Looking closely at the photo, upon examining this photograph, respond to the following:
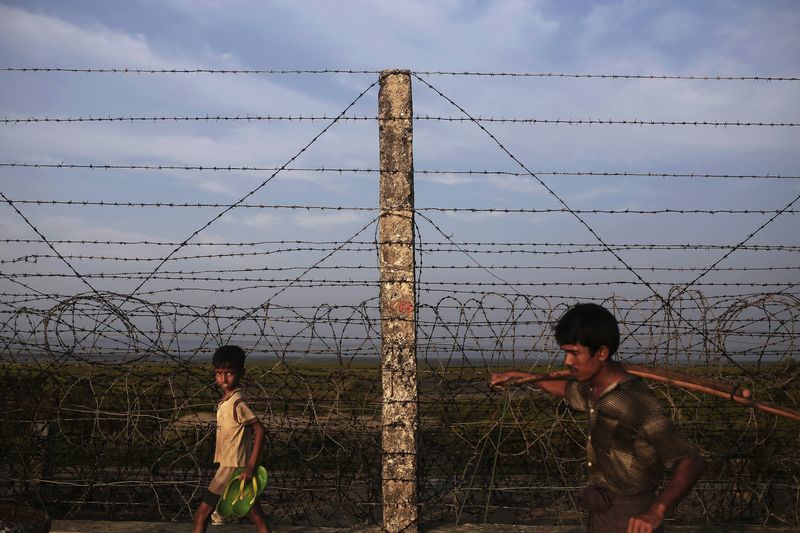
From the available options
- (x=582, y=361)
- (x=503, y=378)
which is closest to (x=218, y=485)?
(x=503, y=378)

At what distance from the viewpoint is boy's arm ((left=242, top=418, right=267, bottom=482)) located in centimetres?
467

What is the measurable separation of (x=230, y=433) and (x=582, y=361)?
2.56 meters

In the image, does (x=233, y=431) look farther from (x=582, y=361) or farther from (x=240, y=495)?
(x=582, y=361)

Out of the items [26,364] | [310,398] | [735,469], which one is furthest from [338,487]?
[735,469]

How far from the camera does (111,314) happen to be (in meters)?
5.83

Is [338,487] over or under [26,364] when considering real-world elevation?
under

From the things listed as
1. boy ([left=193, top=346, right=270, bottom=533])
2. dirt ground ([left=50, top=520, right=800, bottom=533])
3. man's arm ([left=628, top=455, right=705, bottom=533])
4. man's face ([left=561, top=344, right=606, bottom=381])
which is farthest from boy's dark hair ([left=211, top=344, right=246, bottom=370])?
man's arm ([left=628, top=455, right=705, bottom=533])

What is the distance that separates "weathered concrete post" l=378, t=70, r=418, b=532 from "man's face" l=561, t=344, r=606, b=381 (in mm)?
2587

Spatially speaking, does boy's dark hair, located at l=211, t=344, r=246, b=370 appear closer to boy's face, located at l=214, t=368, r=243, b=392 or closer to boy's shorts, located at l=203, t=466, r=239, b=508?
boy's face, located at l=214, t=368, r=243, b=392

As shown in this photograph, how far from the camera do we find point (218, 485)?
480 cm

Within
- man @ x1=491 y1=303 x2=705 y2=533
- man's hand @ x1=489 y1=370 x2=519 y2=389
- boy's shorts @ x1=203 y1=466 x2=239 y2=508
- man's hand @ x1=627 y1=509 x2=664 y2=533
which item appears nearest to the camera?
man's hand @ x1=627 y1=509 x2=664 y2=533

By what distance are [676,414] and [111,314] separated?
13.9 ft

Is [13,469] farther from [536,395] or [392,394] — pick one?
[536,395]

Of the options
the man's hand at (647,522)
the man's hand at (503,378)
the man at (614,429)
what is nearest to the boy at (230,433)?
the man's hand at (503,378)
